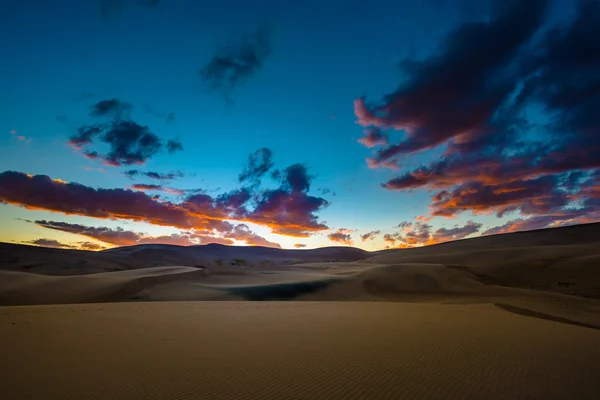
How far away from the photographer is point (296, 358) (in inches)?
201

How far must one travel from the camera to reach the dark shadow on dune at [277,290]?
54.2 feet

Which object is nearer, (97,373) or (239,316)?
(97,373)

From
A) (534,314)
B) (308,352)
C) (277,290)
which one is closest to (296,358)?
(308,352)

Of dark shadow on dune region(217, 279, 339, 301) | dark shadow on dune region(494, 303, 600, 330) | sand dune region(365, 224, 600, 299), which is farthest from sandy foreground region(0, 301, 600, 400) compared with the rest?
sand dune region(365, 224, 600, 299)

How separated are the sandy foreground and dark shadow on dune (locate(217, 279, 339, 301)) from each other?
8.05 meters

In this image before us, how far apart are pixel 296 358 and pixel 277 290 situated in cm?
1246

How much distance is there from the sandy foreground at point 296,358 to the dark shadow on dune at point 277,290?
8.05 meters

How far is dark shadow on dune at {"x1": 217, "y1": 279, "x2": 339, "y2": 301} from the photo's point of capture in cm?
1652

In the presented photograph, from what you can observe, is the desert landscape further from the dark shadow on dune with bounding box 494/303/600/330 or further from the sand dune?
the sand dune

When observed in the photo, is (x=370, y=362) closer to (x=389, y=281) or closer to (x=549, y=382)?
(x=549, y=382)

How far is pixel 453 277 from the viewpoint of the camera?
1934 cm

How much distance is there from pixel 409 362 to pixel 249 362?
2.48 metres

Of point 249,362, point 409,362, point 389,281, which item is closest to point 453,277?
point 389,281

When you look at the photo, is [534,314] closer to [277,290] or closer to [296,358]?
[296,358]
